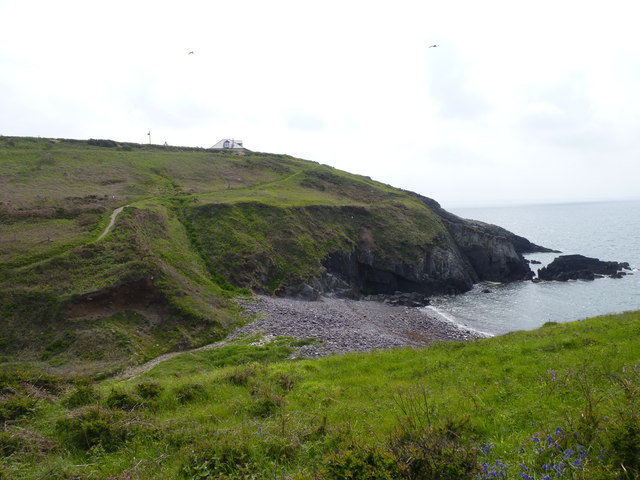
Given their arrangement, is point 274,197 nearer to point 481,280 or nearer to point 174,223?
point 174,223

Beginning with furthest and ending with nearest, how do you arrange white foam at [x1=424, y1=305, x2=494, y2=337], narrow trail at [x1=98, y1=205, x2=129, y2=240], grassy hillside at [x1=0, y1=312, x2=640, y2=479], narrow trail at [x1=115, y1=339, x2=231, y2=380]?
white foam at [x1=424, y1=305, x2=494, y2=337], narrow trail at [x1=98, y1=205, x2=129, y2=240], narrow trail at [x1=115, y1=339, x2=231, y2=380], grassy hillside at [x1=0, y1=312, x2=640, y2=479]

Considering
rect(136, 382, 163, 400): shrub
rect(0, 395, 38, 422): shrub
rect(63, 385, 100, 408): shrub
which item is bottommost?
rect(63, 385, 100, 408): shrub

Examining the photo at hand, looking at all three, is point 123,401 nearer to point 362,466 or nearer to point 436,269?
point 362,466

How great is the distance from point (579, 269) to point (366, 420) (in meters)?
79.5

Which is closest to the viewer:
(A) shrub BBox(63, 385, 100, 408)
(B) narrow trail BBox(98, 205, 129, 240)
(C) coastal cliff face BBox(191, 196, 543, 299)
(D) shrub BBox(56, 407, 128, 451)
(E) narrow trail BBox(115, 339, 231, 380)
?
(D) shrub BBox(56, 407, 128, 451)

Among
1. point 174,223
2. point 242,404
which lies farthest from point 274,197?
point 242,404

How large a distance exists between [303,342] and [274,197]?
44.2m

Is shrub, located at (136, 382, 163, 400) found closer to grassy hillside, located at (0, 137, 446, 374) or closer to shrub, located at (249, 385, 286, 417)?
shrub, located at (249, 385, 286, 417)

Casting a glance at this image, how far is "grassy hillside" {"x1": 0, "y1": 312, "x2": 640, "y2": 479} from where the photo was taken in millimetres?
5836

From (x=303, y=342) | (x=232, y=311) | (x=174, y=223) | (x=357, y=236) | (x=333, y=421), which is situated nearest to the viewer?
(x=333, y=421)

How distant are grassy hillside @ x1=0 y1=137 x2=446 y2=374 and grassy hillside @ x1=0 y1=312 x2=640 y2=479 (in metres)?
13.9

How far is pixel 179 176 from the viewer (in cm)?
7650

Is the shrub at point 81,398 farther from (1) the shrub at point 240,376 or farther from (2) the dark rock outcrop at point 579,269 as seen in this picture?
(2) the dark rock outcrop at point 579,269

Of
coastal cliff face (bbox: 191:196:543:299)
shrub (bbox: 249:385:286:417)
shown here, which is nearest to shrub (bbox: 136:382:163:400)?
shrub (bbox: 249:385:286:417)
